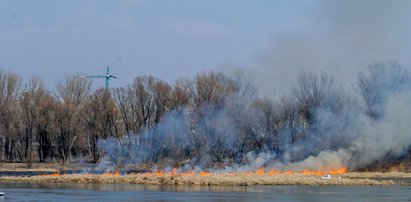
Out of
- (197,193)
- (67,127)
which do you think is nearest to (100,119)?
(67,127)

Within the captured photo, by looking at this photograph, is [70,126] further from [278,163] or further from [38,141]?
[278,163]

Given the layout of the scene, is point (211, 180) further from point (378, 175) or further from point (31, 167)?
point (31, 167)

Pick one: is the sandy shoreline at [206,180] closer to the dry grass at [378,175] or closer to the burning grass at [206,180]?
the burning grass at [206,180]

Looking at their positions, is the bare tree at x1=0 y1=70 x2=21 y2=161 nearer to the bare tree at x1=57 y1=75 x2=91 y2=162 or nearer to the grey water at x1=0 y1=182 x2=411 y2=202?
the bare tree at x1=57 y1=75 x2=91 y2=162

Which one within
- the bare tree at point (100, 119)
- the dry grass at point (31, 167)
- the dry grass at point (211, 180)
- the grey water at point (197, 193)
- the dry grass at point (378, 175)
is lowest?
the grey water at point (197, 193)

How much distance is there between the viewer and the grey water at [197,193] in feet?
200

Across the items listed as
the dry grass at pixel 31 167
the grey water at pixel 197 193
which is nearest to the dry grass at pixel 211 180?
the grey water at pixel 197 193

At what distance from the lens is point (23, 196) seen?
61938 millimetres

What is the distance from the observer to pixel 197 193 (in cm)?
6656

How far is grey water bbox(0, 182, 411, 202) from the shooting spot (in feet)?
200

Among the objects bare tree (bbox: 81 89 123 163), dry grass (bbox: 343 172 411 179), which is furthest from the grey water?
bare tree (bbox: 81 89 123 163)

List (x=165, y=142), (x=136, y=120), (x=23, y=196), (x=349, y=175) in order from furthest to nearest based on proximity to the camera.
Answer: (x=136, y=120), (x=165, y=142), (x=349, y=175), (x=23, y=196)

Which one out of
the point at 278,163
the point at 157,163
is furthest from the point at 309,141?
the point at 157,163

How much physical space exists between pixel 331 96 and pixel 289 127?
25.5 feet
